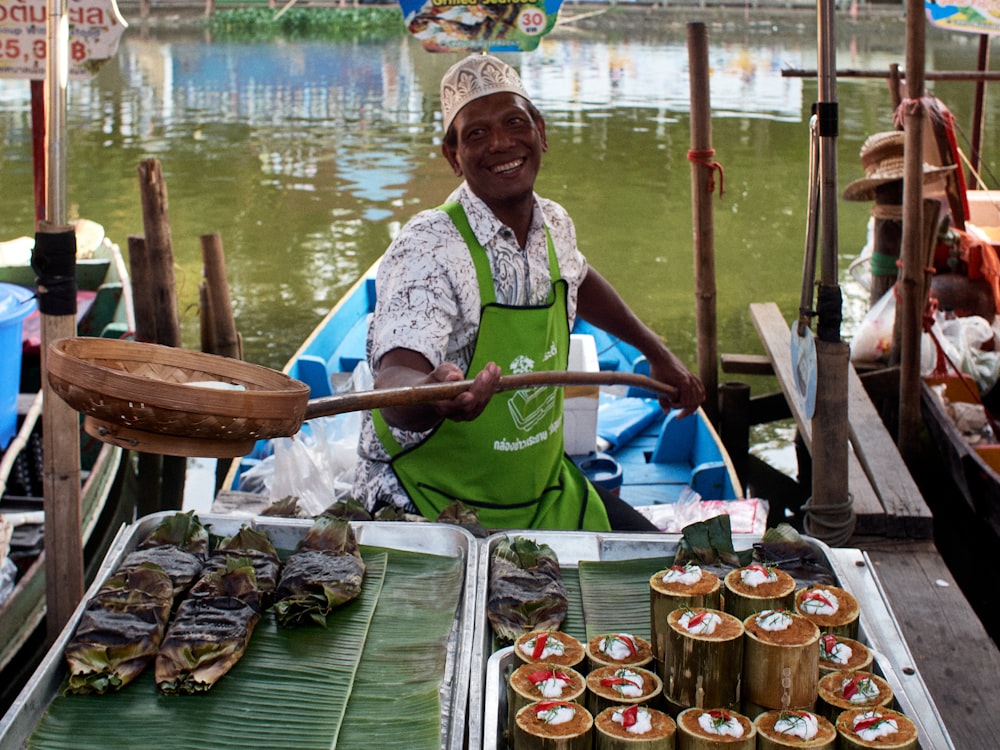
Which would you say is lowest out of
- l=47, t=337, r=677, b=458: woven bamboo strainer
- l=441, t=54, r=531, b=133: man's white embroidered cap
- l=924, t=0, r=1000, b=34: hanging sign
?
l=47, t=337, r=677, b=458: woven bamboo strainer

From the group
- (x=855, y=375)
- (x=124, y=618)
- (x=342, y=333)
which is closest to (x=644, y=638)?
(x=124, y=618)

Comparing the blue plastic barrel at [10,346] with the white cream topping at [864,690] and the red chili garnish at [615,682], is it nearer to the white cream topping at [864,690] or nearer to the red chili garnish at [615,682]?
the red chili garnish at [615,682]

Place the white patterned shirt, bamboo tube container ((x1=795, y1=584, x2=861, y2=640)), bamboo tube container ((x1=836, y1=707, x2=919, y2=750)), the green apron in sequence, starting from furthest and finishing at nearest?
the green apron < the white patterned shirt < bamboo tube container ((x1=795, y1=584, x2=861, y2=640)) < bamboo tube container ((x1=836, y1=707, x2=919, y2=750))

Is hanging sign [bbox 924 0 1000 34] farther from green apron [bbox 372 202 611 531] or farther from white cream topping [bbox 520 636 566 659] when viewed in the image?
white cream topping [bbox 520 636 566 659]

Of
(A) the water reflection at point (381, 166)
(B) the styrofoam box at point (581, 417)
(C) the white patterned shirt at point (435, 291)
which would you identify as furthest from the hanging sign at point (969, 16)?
(C) the white patterned shirt at point (435, 291)

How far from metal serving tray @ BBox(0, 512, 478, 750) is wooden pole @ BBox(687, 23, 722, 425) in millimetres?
3087

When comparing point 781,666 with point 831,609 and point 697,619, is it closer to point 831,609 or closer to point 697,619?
point 697,619

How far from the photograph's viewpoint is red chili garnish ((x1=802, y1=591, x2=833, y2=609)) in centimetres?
199

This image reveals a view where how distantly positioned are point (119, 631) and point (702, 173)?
13.0ft

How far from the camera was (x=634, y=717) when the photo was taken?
1.67m

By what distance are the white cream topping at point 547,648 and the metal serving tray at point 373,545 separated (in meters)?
0.13

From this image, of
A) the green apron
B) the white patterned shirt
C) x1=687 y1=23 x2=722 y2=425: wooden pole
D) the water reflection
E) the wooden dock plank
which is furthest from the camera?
the water reflection

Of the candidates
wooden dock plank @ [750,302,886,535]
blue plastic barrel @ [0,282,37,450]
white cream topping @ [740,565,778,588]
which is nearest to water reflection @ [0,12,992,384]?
wooden dock plank @ [750,302,886,535]

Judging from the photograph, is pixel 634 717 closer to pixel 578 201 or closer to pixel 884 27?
pixel 578 201
